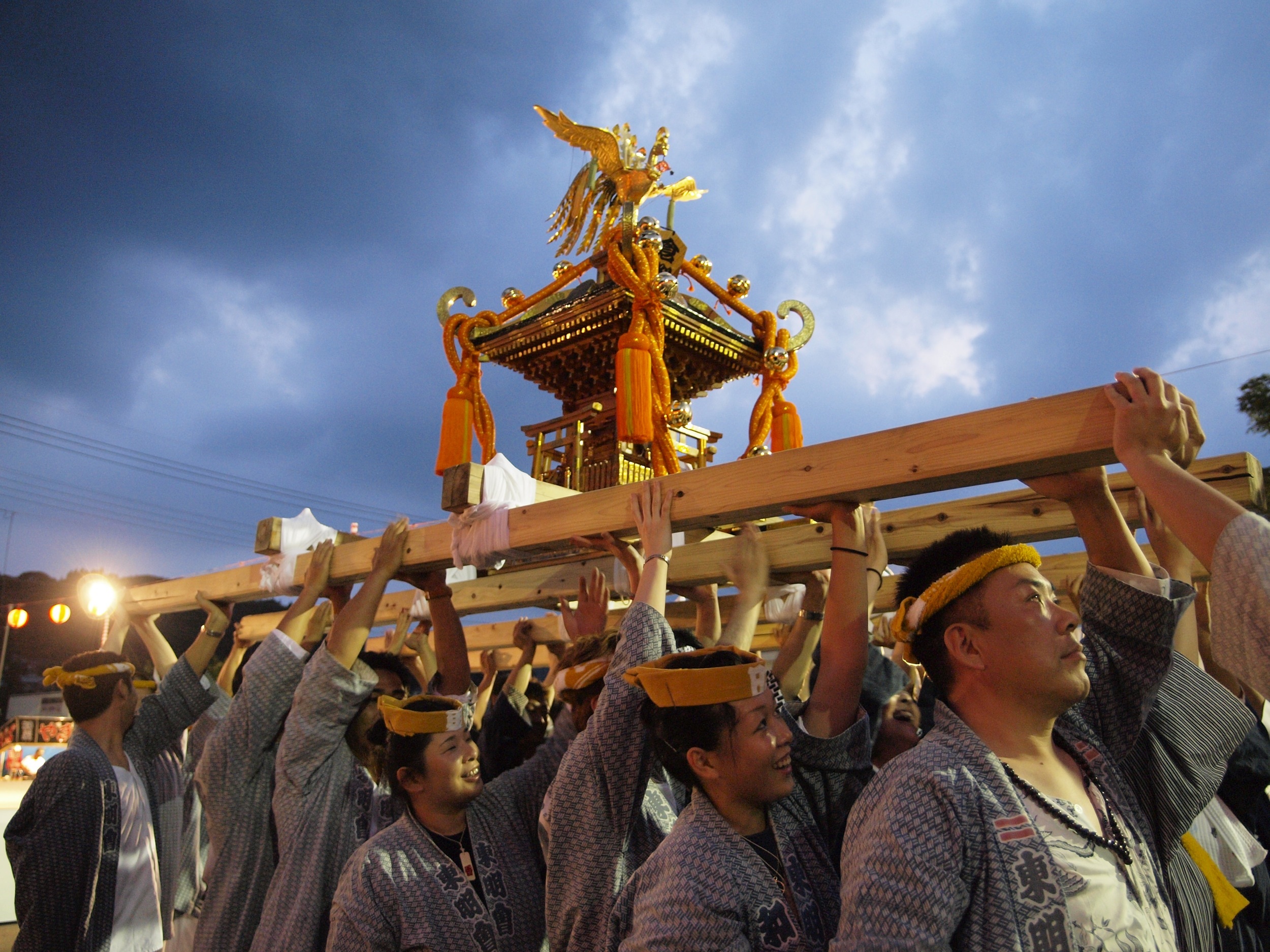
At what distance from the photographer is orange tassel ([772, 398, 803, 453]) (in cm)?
707

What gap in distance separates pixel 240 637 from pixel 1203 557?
188 inches

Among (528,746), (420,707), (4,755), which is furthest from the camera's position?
(4,755)

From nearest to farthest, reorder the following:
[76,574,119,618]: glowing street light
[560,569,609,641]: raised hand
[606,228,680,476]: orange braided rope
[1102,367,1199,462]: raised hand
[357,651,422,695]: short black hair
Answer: [1102,367,1199,462]: raised hand
[560,569,609,641]: raised hand
[357,651,422,695]: short black hair
[76,574,119,618]: glowing street light
[606,228,680,476]: orange braided rope

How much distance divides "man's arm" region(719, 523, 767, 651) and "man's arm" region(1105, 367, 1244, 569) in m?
0.91

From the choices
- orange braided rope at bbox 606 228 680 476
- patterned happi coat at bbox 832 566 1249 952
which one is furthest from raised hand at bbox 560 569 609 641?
orange braided rope at bbox 606 228 680 476

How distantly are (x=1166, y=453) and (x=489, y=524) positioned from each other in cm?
189

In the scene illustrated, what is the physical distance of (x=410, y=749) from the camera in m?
2.36

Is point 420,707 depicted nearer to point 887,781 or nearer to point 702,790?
point 702,790

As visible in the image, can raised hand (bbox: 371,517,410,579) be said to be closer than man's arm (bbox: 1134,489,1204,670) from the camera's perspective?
No

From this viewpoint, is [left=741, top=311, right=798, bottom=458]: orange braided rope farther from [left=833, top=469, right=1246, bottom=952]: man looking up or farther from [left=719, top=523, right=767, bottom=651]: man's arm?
[left=833, top=469, right=1246, bottom=952]: man looking up

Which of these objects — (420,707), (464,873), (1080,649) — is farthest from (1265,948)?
(420,707)

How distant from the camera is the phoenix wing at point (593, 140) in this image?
758cm

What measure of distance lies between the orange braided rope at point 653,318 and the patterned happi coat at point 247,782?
146 inches

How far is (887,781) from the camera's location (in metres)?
1.38
